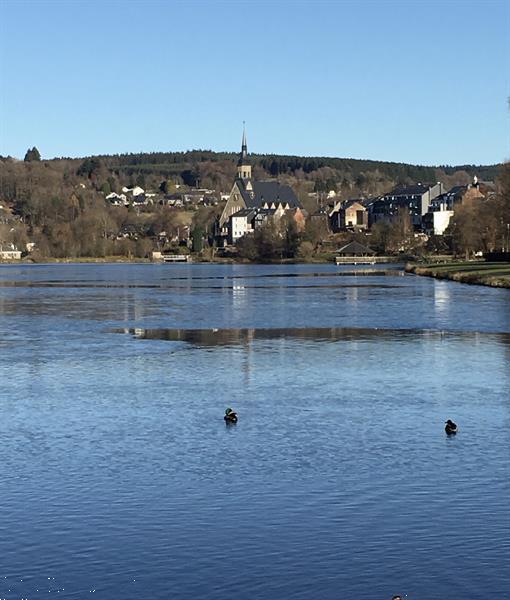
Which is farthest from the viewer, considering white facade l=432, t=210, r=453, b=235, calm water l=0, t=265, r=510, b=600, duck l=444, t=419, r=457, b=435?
white facade l=432, t=210, r=453, b=235

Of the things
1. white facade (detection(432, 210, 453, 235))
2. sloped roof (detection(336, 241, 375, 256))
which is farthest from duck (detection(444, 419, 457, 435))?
white facade (detection(432, 210, 453, 235))

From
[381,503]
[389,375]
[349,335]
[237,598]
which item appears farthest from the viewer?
[349,335]

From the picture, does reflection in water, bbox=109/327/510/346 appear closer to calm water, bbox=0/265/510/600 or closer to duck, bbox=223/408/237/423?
calm water, bbox=0/265/510/600

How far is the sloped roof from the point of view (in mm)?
175000

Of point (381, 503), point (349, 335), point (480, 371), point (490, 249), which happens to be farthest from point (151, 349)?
point (490, 249)

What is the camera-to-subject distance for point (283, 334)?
143 ft

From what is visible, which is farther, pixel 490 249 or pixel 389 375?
pixel 490 249

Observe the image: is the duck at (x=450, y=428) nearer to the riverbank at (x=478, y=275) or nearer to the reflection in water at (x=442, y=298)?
the reflection in water at (x=442, y=298)

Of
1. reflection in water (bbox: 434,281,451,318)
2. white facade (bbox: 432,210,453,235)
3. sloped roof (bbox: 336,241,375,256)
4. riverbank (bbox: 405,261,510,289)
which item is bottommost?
reflection in water (bbox: 434,281,451,318)

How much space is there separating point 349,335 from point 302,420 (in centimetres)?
2018

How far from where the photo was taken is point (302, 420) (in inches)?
891

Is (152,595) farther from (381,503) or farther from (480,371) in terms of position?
(480,371)

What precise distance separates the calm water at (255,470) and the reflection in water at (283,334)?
174 cm

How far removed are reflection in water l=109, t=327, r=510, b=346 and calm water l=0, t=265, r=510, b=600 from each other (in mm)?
1737
